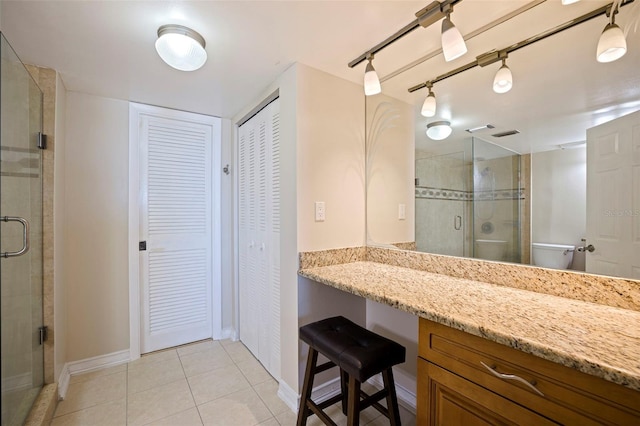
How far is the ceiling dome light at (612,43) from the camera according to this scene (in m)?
1.06

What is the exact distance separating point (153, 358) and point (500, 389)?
8.48ft

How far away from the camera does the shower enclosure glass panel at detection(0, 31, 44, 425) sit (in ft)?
4.48

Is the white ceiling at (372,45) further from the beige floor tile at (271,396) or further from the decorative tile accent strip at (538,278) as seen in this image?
the beige floor tile at (271,396)

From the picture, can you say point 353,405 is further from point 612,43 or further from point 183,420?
point 612,43

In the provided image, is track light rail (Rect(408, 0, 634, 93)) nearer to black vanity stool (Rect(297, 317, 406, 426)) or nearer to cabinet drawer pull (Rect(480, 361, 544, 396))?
cabinet drawer pull (Rect(480, 361, 544, 396))

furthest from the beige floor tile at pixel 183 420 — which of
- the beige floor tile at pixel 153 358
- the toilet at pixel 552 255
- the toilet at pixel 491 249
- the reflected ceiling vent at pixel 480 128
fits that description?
the reflected ceiling vent at pixel 480 128

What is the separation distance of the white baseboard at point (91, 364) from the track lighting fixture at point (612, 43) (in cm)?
Result: 346

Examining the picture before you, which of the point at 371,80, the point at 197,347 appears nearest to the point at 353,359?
the point at 371,80

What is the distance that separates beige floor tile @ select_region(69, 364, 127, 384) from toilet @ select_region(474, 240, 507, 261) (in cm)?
270

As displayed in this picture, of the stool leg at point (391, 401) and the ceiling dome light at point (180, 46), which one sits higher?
the ceiling dome light at point (180, 46)

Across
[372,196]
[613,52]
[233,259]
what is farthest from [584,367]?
[233,259]

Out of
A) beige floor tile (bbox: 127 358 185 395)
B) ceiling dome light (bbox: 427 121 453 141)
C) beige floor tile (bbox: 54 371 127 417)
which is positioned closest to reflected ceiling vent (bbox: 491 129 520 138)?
ceiling dome light (bbox: 427 121 453 141)

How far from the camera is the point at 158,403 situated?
72.8 inches

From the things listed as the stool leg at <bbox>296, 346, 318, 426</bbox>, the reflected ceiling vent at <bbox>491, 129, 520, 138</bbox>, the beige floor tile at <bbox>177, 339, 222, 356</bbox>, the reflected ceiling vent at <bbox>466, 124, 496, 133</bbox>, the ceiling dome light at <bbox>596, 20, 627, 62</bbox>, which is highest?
the ceiling dome light at <bbox>596, 20, 627, 62</bbox>
